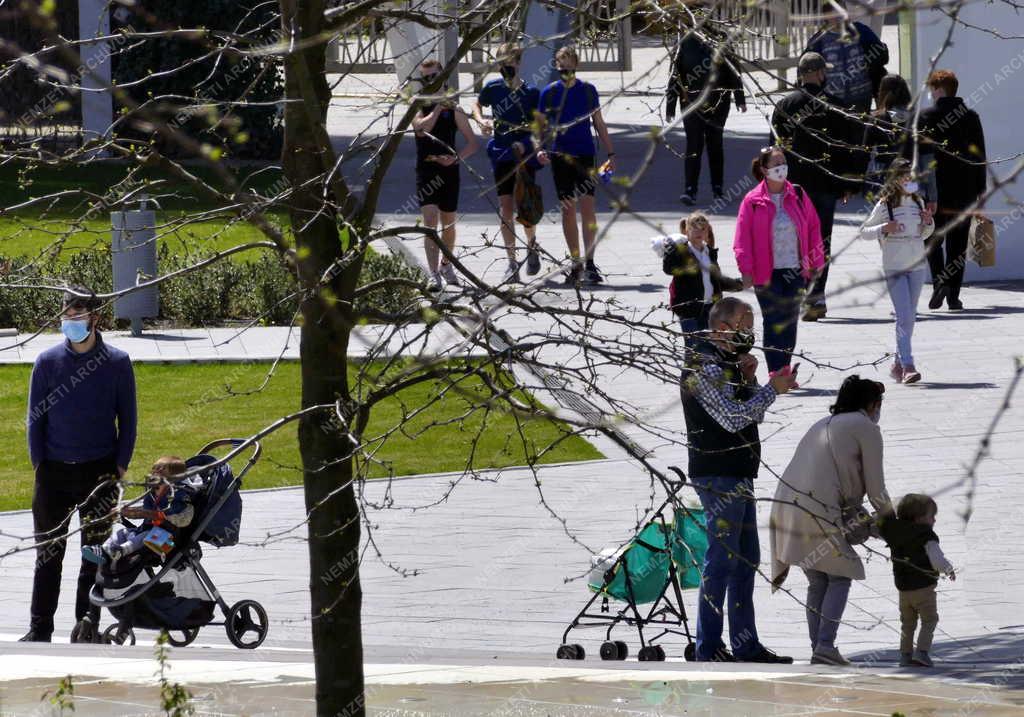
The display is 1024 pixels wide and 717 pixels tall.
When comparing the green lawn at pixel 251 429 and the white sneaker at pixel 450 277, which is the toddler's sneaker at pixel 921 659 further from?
the green lawn at pixel 251 429

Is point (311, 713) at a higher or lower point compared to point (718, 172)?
lower

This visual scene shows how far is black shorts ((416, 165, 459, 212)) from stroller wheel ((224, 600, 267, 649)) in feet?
26.7

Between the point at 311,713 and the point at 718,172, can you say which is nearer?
the point at 311,713

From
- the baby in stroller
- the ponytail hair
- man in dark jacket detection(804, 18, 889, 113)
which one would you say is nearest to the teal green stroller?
the ponytail hair

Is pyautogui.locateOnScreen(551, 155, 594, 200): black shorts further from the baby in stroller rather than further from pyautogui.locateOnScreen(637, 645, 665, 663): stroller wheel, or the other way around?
pyautogui.locateOnScreen(637, 645, 665, 663): stroller wheel

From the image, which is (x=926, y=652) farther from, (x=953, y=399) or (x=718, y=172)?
(x=718, y=172)

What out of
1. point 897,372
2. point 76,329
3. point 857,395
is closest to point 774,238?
point 897,372

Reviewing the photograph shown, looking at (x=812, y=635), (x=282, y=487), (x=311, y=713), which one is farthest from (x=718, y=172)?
(x=311, y=713)

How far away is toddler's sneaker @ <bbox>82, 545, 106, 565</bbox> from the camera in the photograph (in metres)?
8.34

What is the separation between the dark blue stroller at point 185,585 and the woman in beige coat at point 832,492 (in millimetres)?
2672

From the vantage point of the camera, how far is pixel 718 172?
1989 centimetres

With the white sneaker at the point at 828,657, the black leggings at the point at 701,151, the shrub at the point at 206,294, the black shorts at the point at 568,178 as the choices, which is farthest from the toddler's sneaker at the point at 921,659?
the black leggings at the point at 701,151

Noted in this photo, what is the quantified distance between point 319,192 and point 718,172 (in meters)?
14.5

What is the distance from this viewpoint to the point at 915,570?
7.64 metres
